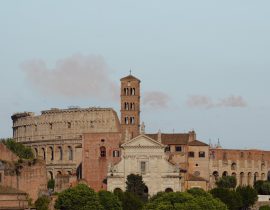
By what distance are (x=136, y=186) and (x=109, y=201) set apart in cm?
1593

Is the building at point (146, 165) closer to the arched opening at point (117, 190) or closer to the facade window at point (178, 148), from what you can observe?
the arched opening at point (117, 190)

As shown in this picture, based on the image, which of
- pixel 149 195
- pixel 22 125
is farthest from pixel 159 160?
pixel 22 125

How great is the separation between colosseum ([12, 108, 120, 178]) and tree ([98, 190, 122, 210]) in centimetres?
3972

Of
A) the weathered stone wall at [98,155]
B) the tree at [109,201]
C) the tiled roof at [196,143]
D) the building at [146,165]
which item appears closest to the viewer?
the tree at [109,201]

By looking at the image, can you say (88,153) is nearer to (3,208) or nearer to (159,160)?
(159,160)

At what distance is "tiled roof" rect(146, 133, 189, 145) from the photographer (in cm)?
11831

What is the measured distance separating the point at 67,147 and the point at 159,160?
29707mm

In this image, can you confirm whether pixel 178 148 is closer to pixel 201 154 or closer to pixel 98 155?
pixel 201 154

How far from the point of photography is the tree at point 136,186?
105 meters

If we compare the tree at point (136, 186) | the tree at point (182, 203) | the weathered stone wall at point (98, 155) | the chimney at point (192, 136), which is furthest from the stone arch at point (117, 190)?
the chimney at point (192, 136)

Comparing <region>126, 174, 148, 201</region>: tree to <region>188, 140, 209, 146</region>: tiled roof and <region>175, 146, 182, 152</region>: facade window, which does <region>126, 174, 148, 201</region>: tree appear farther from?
<region>188, 140, 209, 146</region>: tiled roof

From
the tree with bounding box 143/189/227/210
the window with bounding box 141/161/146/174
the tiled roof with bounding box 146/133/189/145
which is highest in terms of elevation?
the tiled roof with bounding box 146/133/189/145

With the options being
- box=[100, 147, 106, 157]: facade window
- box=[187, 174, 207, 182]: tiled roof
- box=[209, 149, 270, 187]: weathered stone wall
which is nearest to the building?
box=[100, 147, 106, 157]: facade window

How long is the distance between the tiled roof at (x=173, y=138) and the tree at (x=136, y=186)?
38.8 ft
